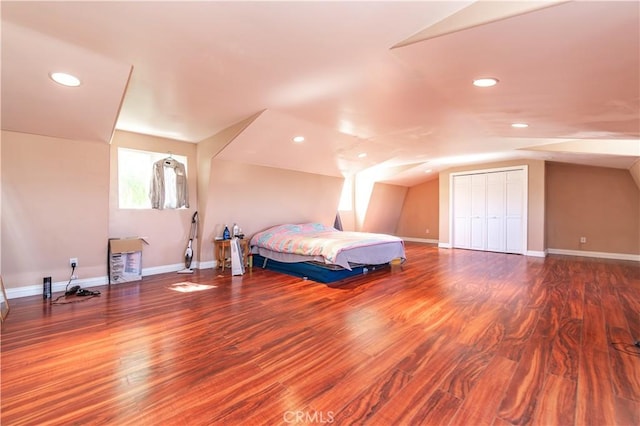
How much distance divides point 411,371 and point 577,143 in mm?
5541

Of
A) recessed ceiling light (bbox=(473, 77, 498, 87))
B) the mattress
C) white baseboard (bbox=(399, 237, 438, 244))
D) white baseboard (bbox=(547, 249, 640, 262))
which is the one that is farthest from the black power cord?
white baseboard (bbox=(547, 249, 640, 262))

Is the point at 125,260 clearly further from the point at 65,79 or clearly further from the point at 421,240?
the point at 421,240

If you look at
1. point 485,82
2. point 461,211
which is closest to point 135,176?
point 485,82

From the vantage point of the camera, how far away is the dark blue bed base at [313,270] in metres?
4.19

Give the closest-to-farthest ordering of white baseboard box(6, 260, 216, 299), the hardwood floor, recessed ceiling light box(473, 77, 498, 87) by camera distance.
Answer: the hardwood floor, recessed ceiling light box(473, 77, 498, 87), white baseboard box(6, 260, 216, 299)

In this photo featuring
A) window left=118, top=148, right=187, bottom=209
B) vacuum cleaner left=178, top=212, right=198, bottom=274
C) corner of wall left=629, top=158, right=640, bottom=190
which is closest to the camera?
window left=118, top=148, right=187, bottom=209

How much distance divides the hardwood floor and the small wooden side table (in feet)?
4.46

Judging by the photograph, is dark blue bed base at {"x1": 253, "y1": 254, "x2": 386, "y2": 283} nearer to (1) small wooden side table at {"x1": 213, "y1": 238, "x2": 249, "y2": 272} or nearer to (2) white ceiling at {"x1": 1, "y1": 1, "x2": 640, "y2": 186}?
(1) small wooden side table at {"x1": 213, "y1": 238, "x2": 249, "y2": 272}

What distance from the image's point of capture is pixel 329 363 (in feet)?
6.43

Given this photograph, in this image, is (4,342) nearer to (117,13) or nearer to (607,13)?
(117,13)

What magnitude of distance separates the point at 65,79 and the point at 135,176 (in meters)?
2.29

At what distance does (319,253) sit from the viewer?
4254 mm

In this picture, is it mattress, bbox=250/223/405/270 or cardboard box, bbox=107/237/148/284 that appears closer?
cardboard box, bbox=107/237/148/284

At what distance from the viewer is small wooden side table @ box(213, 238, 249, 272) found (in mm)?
4947
